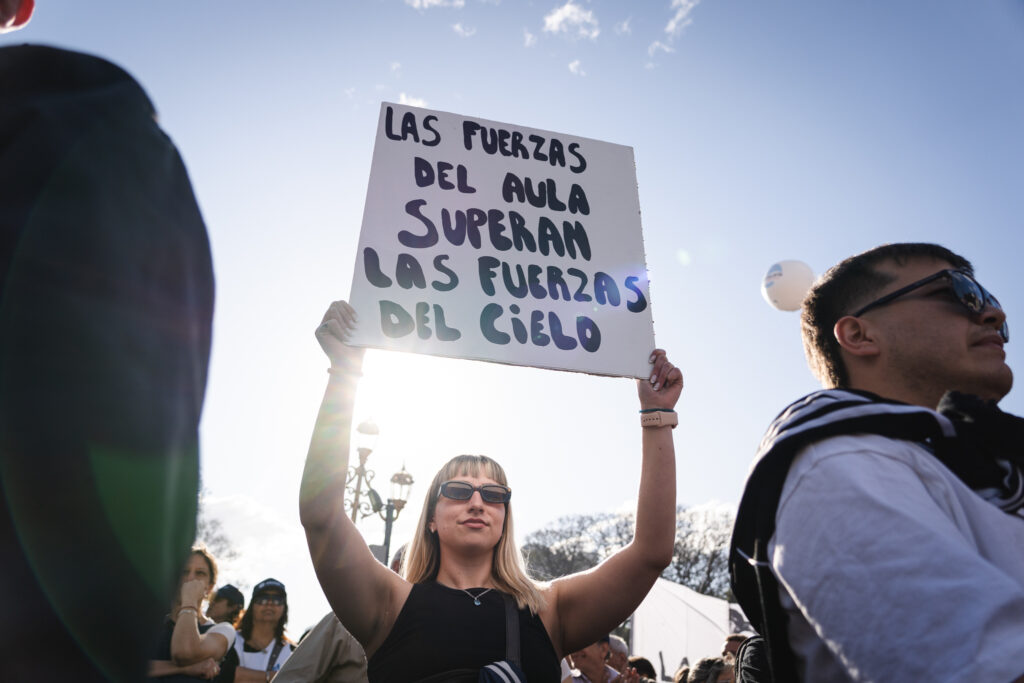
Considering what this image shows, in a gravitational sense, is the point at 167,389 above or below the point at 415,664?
above

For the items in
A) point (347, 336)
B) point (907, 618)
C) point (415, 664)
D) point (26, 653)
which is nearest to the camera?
point (26, 653)

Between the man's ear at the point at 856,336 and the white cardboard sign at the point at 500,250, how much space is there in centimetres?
91

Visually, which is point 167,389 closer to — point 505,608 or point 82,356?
point 82,356

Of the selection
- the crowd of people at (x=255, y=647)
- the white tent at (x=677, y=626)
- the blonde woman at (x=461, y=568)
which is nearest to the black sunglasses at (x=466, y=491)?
the blonde woman at (x=461, y=568)

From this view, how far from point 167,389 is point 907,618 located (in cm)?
115

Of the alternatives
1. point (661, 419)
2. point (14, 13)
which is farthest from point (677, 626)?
point (14, 13)

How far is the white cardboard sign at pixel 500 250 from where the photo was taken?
2.60 m

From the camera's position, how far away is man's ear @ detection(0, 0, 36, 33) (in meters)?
1.02

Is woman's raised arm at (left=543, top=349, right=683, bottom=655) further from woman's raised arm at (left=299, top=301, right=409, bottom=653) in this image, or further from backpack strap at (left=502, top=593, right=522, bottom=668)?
woman's raised arm at (left=299, top=301, right=409, bottom=653)

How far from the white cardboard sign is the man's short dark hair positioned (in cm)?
77

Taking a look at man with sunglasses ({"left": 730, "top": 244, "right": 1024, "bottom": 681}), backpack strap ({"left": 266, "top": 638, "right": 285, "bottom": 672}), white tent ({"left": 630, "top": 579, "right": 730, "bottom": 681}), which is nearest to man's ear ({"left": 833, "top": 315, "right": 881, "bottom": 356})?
man with sunglasses ({"left": 730, "top": 244, "right": 1024, "bottom": 681})

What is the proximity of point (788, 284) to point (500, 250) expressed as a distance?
6.36 m

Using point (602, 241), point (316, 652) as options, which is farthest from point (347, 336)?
point (316, 652)

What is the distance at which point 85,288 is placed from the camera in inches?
26.2
